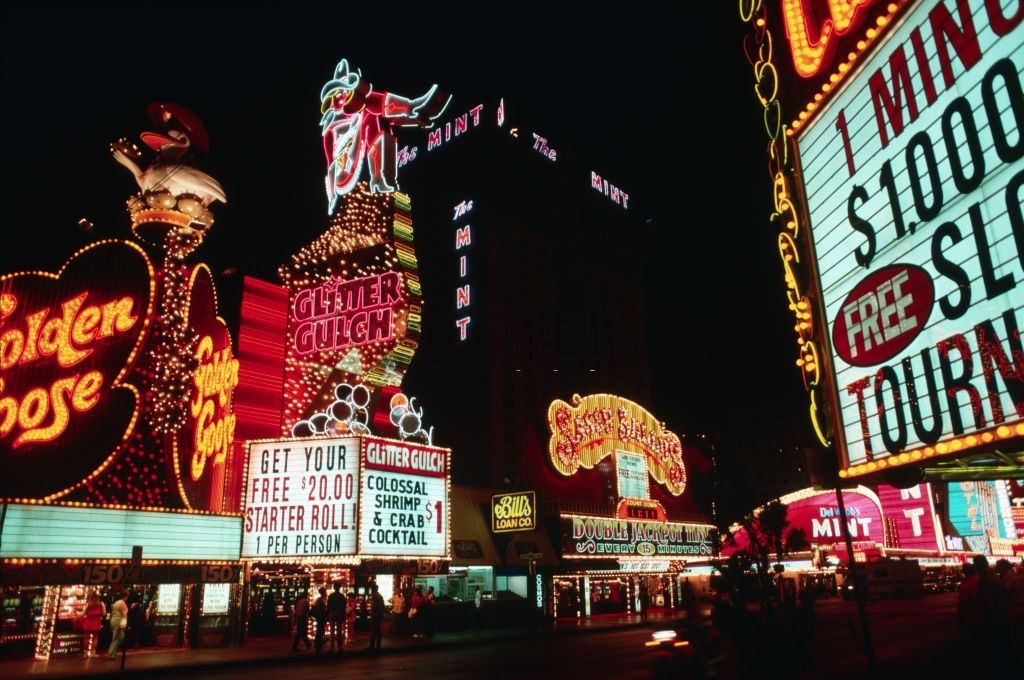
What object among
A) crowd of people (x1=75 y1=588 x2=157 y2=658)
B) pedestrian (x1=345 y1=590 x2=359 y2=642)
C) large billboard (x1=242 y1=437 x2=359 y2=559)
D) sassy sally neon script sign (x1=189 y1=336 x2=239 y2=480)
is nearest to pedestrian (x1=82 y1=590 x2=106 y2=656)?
crowd of people (x1=75 y1=588 x2=157 y2=658)

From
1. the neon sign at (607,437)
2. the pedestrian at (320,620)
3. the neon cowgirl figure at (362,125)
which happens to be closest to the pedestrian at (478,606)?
the neon sign at (607,437)

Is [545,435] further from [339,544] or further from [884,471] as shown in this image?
[884,471]

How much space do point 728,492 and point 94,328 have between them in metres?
17.9

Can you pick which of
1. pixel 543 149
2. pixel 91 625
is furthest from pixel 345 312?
pixel 543 149

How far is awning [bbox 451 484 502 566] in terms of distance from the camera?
1297 inches

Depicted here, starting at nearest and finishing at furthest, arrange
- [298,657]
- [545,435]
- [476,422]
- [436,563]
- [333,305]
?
[298,657] → [436,563] → [333,305] → [545,435] → [476,422]

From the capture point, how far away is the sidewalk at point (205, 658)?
719 inches

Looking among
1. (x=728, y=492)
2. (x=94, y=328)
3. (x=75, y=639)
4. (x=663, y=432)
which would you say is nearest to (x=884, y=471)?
(x=728, y=492)

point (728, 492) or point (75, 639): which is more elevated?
point (728, 492)

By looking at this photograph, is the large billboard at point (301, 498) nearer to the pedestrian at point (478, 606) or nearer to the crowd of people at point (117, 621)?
the crowd of people at point (117, 621)

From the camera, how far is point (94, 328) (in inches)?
867

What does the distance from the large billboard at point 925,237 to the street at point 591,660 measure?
6.57 m

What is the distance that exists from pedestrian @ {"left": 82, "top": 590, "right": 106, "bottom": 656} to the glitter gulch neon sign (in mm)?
11065

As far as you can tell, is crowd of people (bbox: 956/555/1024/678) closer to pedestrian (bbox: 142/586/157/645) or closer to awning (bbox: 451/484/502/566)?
pedestrian (bbox: 142/586/157/645)
